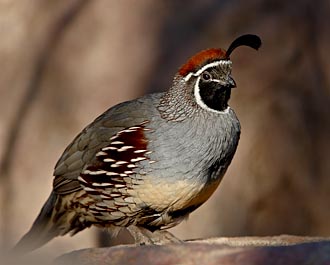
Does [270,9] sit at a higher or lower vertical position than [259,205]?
higher

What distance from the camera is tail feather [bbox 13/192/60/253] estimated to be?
7.02 metres

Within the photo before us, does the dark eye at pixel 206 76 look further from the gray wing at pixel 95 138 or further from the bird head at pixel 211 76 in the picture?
the gray wing at pixel 95 138

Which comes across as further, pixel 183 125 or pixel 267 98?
pixel 267 98

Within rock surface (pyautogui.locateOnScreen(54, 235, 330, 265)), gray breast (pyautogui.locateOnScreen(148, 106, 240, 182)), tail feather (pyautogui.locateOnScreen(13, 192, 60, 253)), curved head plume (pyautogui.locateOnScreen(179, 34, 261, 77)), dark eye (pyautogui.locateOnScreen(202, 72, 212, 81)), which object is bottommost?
rock surface (pyautogui.locateOnScreen(54, 235, 330, 265))

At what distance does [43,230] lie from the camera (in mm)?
7102

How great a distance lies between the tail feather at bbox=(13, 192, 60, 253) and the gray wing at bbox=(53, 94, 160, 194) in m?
0.25

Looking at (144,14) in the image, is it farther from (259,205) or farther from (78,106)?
(259,205)

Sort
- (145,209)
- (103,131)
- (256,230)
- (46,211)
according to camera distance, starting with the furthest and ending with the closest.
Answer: (256,230), (46,211), (103,131), (145,209)

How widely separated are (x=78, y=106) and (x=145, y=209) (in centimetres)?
245

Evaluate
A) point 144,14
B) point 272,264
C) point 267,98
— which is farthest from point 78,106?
point 272,264

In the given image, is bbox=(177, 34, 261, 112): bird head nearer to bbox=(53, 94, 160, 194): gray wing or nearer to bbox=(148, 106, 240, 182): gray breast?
bbox=(148, 106, 240, 182): gray breast

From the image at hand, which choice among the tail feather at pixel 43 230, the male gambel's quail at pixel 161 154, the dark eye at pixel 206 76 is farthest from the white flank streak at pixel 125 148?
the tail feather at pixel 43 230

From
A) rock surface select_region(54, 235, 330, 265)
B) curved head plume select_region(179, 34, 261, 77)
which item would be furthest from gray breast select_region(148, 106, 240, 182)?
rock surface select_region(54, 235, 330, 265)

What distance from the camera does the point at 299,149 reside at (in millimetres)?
8320
